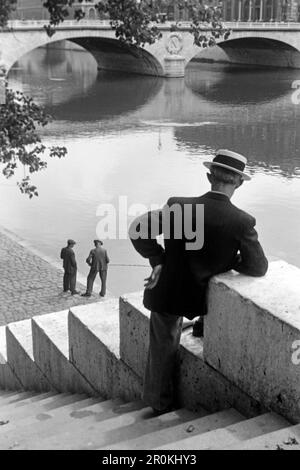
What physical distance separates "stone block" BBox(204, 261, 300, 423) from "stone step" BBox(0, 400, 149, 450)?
63cm

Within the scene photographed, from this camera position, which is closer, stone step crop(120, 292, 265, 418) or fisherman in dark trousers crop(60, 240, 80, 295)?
stone step crop(120, 292, 265, 418)

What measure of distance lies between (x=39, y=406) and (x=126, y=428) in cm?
126

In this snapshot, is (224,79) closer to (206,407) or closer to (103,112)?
(103,112)

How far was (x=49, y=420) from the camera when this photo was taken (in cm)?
397

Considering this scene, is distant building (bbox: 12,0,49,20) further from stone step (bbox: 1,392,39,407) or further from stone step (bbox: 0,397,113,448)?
stone step (bbox: 0,397,113,448)

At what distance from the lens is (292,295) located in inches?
122

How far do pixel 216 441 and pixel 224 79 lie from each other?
50896mm

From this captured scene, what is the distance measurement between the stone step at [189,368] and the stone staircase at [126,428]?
7 centimetres

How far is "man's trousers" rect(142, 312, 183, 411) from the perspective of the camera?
3553 millimetres

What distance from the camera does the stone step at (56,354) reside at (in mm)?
4842

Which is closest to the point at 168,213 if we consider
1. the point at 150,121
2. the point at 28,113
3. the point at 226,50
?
the point at 28,113

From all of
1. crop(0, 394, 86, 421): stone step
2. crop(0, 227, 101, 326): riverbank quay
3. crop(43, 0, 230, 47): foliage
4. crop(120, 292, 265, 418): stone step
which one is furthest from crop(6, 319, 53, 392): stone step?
crop(0, 227, 101, 326): riverbank quay

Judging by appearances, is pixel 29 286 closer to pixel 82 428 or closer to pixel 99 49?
pixel 82 428

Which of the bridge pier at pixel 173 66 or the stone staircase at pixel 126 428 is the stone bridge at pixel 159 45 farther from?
the stone staircase at pixel 126 428
